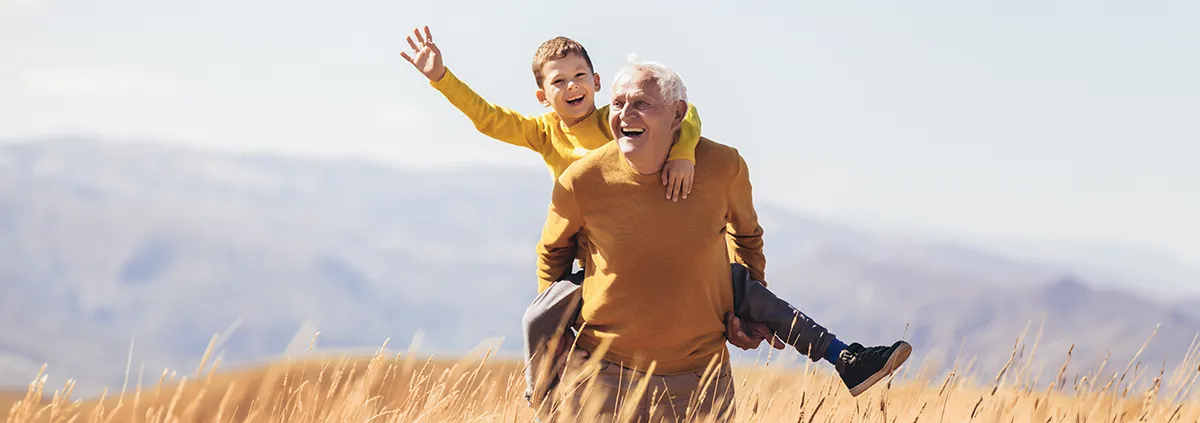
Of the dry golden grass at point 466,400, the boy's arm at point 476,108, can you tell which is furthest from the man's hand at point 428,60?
the dry golden grass at point 466,400

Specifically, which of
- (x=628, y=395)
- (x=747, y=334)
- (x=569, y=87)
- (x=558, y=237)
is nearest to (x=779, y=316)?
(x=747, y=334)

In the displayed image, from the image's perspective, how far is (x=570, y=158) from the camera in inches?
182

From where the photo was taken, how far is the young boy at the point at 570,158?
371 cm

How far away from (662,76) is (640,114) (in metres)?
0.16

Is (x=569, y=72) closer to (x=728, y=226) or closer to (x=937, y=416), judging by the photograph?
(x=728, y=226)

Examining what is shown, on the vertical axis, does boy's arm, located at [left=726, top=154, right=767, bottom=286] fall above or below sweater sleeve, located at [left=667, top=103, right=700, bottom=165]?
below

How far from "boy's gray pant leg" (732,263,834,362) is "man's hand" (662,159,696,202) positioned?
54 cm

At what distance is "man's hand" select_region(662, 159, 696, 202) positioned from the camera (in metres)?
3.50

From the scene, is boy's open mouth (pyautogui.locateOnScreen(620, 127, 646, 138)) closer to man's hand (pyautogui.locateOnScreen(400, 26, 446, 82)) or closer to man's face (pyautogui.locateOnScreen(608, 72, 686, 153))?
man's face (pyautogui.locateOnScreen(608, 72, 686, 153))

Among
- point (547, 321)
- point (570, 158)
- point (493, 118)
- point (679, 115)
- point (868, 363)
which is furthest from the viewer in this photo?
point (493, 118)

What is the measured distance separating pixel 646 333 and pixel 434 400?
2.98 ft

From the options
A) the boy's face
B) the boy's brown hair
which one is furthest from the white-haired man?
the boy's brown hair

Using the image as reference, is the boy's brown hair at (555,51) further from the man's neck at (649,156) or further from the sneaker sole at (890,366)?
the sneaker sole at (890,366)

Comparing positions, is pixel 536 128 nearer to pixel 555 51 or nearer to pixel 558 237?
pixel 555 51
